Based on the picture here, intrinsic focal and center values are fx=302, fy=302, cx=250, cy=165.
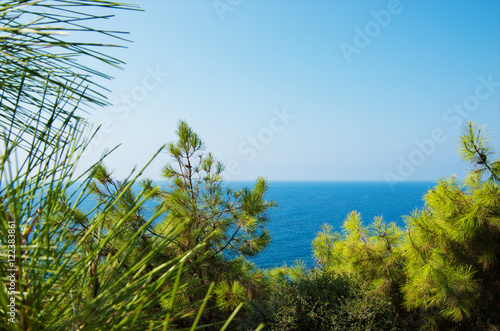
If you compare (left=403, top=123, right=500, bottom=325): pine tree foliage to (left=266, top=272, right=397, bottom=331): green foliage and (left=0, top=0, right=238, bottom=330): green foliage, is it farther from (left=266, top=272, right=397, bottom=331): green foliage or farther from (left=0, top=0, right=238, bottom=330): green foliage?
(left=0, top=0, right=238, bottom=330): green foliage

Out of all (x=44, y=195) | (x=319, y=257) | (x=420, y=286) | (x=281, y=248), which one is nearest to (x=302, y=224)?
(x=281, y=248)

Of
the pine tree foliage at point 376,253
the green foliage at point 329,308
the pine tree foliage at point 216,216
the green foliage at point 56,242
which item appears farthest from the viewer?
the pine tree foliage at point 376,253

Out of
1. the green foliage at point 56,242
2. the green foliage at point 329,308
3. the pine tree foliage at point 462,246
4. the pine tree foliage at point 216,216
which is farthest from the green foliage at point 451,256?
the green foliage at point 56,242

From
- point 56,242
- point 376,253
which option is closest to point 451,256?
point 376,253

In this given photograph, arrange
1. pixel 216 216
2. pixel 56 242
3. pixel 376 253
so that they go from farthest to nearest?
pixel 376 253 < pixel 216 216 < pixel 56 242

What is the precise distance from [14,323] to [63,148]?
1.01 ft

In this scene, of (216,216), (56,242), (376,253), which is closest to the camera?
(56,242)

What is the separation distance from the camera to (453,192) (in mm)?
3518

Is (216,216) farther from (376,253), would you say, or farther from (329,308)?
(376,253)

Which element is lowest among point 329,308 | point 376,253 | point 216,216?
point 329,308

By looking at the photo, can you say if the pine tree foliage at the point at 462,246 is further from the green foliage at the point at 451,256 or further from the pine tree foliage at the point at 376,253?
the pine tree foliage at the point at 376,253

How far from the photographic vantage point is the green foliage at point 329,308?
3.44 m

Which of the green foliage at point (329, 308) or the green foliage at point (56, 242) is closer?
the green foliage at point (56, 242)

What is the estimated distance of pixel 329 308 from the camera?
143 inches
